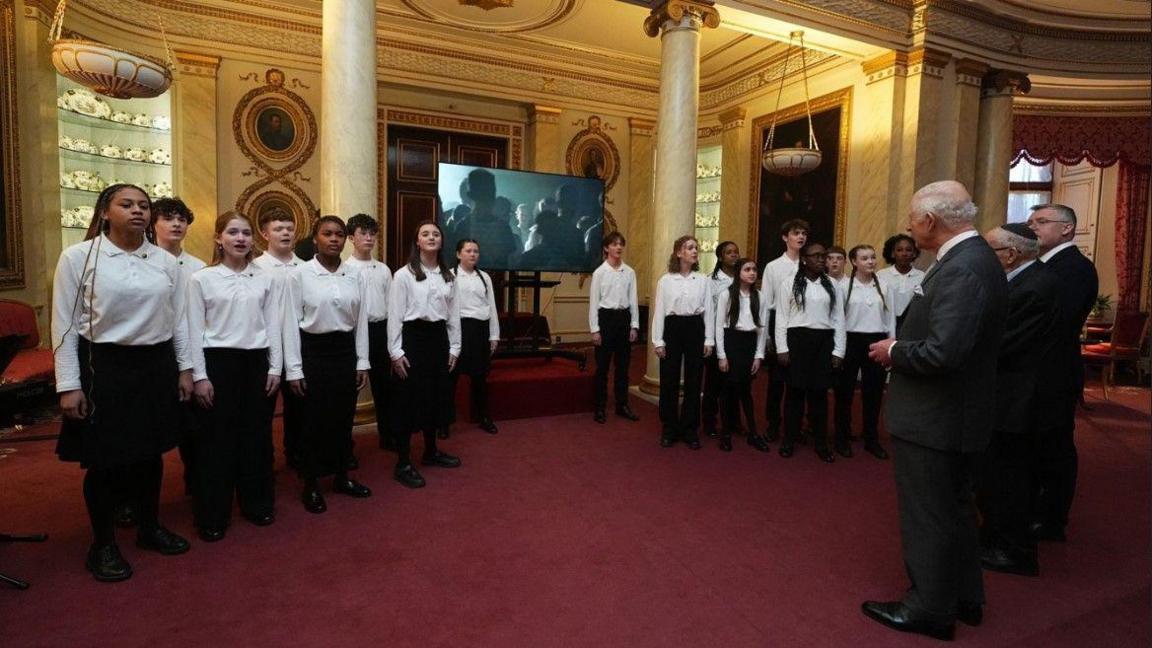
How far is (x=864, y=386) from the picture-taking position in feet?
16.0

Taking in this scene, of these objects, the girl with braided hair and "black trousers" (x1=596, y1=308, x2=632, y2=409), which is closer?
the girl with braided hair

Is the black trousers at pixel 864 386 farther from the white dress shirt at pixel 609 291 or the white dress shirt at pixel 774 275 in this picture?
the white dress shirt at pixel 609 291

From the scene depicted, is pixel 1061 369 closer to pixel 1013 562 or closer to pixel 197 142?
pixel 1013 562

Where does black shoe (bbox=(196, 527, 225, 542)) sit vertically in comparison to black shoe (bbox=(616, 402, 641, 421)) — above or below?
below

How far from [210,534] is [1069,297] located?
4.18 meters

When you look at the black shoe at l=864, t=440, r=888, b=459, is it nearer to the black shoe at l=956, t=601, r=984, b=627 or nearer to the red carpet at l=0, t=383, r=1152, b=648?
the red carpet at l=0, t=383, r=1152, b=648

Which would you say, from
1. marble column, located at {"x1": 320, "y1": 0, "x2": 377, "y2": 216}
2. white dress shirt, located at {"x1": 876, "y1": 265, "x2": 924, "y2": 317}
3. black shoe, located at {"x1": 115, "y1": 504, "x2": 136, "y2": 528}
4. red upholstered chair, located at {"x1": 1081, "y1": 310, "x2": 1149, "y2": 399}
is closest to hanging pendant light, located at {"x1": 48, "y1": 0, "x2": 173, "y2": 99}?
marble column, located at {"x1": 320, "y1": 0, "x2": 377, "y2": 216}

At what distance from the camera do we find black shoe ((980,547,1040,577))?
115 inches

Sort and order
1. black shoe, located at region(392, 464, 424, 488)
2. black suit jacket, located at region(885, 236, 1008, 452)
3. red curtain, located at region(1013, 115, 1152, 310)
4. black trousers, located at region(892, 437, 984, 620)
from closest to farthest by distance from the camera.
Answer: black suit jacket, located at region(885, 236, 1008, 452) → black trousers, located at region(892, 437, 984, 620) → black shoe, located at region(392, 464, 424, 488) → red curtain, located at region(1013, 115, 1152, 310)

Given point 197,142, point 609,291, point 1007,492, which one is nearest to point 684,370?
point 609,291

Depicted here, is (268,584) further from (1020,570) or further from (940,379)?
(1020,570)

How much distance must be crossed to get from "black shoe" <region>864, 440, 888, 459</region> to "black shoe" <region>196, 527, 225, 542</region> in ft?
13.6

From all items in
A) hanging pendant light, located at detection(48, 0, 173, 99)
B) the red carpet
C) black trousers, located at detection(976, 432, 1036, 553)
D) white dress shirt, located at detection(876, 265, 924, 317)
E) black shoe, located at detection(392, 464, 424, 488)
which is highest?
hanging pendant light, located at detection(48, 0, 173, 99)

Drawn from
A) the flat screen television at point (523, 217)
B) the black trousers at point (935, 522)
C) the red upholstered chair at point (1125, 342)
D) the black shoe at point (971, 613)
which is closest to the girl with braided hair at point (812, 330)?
the black shoe at point (971, 613)
